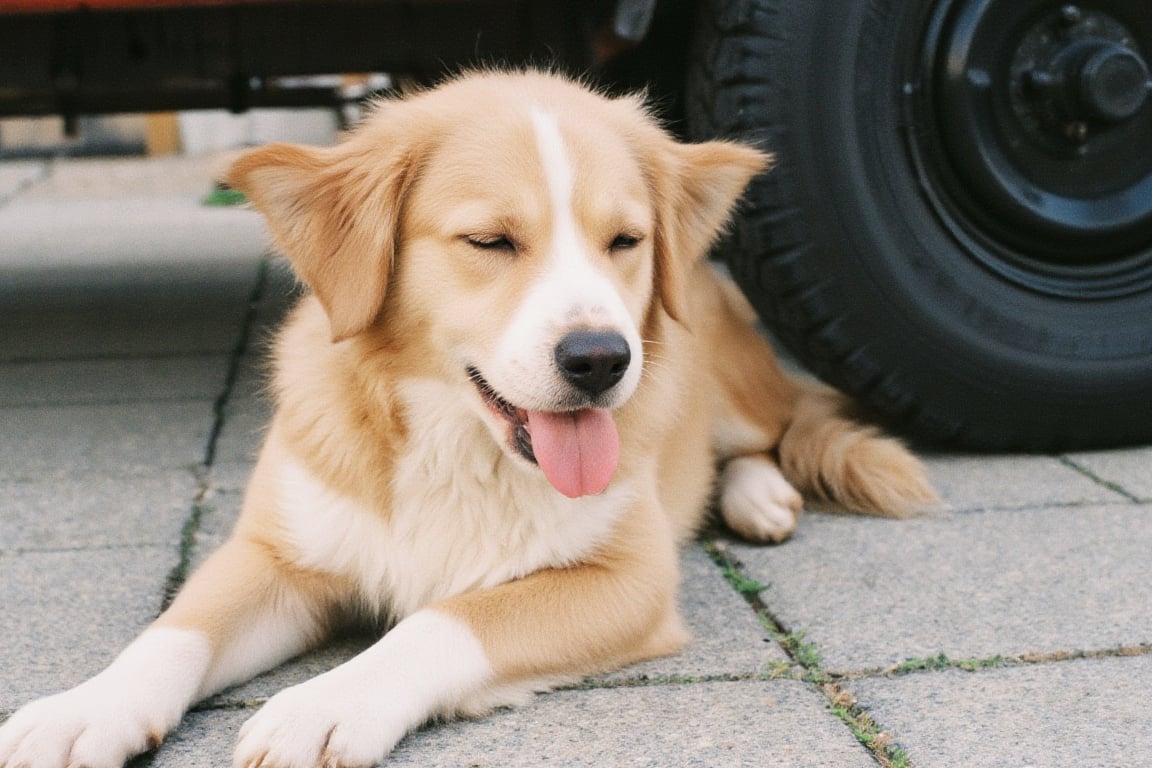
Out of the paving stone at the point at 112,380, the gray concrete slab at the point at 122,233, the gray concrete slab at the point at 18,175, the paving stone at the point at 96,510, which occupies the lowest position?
the gray concrete slab at the point at 18,175

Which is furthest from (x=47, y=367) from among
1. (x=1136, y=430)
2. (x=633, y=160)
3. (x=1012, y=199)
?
(x=1136, y=430)

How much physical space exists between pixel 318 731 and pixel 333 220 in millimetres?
952

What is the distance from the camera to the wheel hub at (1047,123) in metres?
2.98

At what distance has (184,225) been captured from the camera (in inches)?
281

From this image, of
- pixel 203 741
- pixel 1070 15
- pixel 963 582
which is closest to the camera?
pixel 203 741

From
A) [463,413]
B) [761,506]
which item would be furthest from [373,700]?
[761,506]

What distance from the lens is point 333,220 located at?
228 centimetres

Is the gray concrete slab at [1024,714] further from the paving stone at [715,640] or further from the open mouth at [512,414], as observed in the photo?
the open mouth at [512,414]

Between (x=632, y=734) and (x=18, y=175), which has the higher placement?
(x=632, y=734)

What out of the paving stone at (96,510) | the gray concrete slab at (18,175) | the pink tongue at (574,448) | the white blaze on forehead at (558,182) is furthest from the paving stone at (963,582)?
the gray concrete slab at (18,175)

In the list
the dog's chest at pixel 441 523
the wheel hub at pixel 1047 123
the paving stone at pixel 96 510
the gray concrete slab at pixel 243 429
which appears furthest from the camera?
the gray concrete slab at pixel 243 429

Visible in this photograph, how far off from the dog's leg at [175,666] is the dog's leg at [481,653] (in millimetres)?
170

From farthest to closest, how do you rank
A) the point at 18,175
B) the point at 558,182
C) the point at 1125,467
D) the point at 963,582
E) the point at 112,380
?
the point at 18,175 → the point at 112,380 → the point at 1125,467 → the point at 963,582 → the point at 558,182

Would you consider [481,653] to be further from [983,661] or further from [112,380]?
[112,380]
